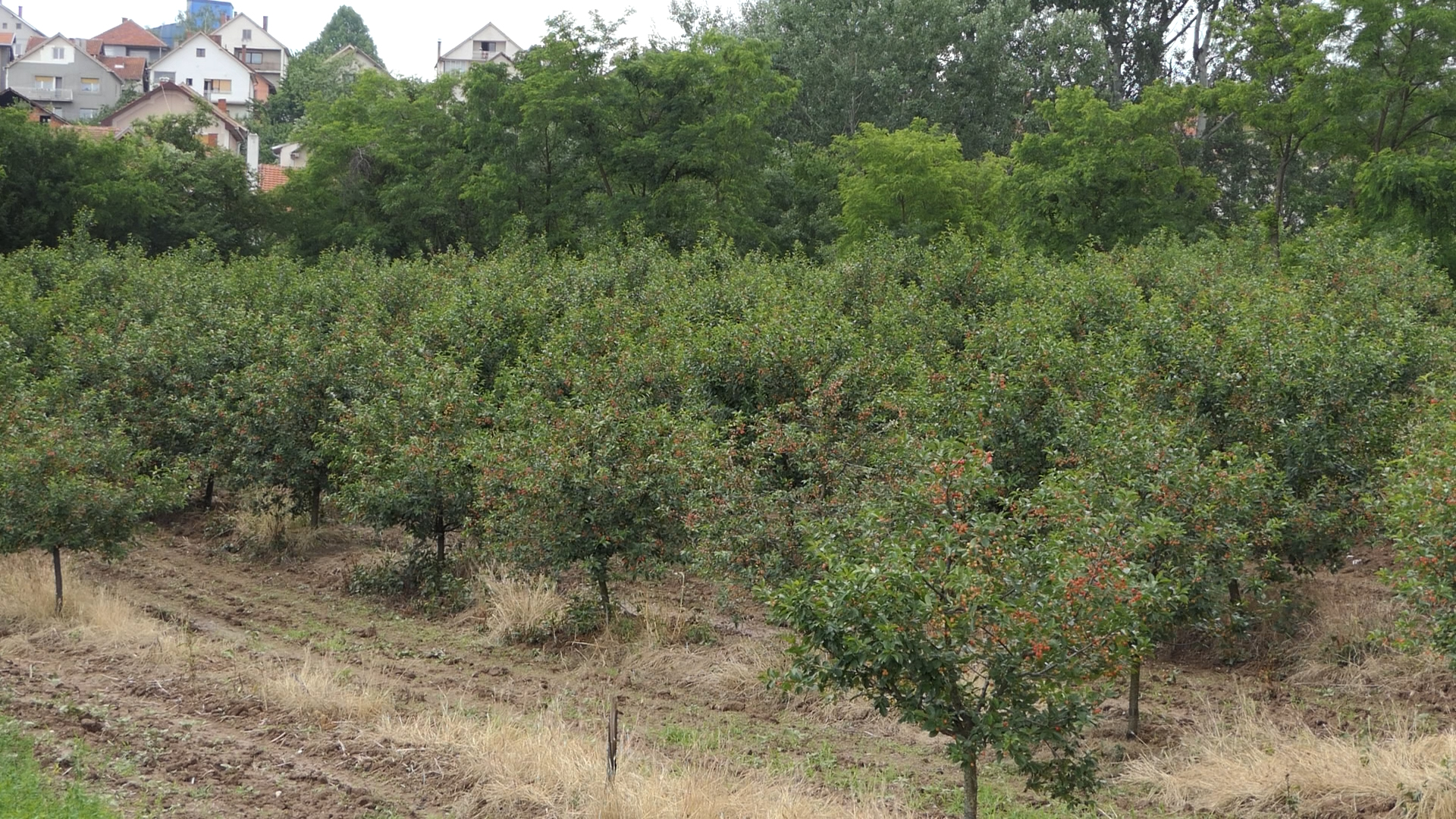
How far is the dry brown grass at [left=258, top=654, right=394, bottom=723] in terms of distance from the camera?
10266 mm

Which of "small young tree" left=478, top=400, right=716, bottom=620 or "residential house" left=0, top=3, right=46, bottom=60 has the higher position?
"residential house" left=0, top=3, right=46, bottom=60

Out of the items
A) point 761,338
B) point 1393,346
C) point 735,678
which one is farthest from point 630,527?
point 1393,346

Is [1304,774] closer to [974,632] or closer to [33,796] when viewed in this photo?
[974,632]

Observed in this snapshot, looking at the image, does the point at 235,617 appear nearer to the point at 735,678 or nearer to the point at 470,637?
the point at 470,637

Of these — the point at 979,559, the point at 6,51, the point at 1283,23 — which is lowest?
the point at 979,559

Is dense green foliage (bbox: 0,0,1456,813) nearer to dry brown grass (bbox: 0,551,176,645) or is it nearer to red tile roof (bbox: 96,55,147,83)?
dry brown grass (bbox: 0,551,176,645)

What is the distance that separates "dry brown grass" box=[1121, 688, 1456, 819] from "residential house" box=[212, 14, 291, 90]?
97952 millimetres

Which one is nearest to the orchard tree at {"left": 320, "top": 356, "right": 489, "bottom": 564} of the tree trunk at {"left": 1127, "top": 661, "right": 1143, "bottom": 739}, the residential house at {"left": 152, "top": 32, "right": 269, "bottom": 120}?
the tree trunk at {"left": 1127, "top": 661, "right": 1143, "bottom": 739}

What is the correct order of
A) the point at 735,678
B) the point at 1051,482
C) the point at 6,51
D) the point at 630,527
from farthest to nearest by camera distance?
the point at 6,51 < the point at 630,527 < the point at 735,678 < the point at 1051,482

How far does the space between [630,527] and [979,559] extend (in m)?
6.39

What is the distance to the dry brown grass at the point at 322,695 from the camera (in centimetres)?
1027

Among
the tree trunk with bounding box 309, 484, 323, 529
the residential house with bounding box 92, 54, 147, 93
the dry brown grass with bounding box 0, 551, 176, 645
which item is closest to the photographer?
the dry brown grass with bounding box 0, 551, 176, 645

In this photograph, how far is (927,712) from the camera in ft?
23.1

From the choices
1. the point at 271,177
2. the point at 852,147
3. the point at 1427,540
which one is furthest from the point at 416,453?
the point at 271,177
